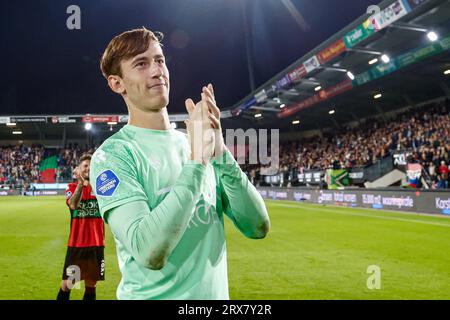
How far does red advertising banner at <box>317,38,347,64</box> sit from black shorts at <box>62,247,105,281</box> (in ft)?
61.4

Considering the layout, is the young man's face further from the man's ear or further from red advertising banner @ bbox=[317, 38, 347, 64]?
red advertising banner @ bbox=[317, 38, 347, 64]

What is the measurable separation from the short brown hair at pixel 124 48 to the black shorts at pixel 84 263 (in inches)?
183

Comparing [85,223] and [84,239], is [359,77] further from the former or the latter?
[84,239]

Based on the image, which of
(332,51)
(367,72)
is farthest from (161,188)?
(367,72)

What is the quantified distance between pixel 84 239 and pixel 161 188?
4.72m

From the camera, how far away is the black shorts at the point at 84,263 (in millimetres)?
5801

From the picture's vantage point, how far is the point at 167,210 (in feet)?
4.75

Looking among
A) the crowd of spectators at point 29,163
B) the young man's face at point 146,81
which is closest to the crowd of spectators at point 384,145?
the young man's face at point 146,81

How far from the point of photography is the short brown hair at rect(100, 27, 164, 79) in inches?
67.9

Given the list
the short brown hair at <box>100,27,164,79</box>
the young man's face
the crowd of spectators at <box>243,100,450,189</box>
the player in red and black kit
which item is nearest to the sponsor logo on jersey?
the young man's face

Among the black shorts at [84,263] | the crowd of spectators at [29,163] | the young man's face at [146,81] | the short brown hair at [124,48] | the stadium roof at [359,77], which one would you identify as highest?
the stadium roof at [359,77]

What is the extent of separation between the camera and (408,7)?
16531mm

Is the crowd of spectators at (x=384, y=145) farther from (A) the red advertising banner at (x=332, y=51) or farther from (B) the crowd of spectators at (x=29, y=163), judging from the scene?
(B) the crowd of spectators at (x=29, y=163)

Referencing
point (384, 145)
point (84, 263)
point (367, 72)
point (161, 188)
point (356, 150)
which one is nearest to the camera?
point (161, 188)
